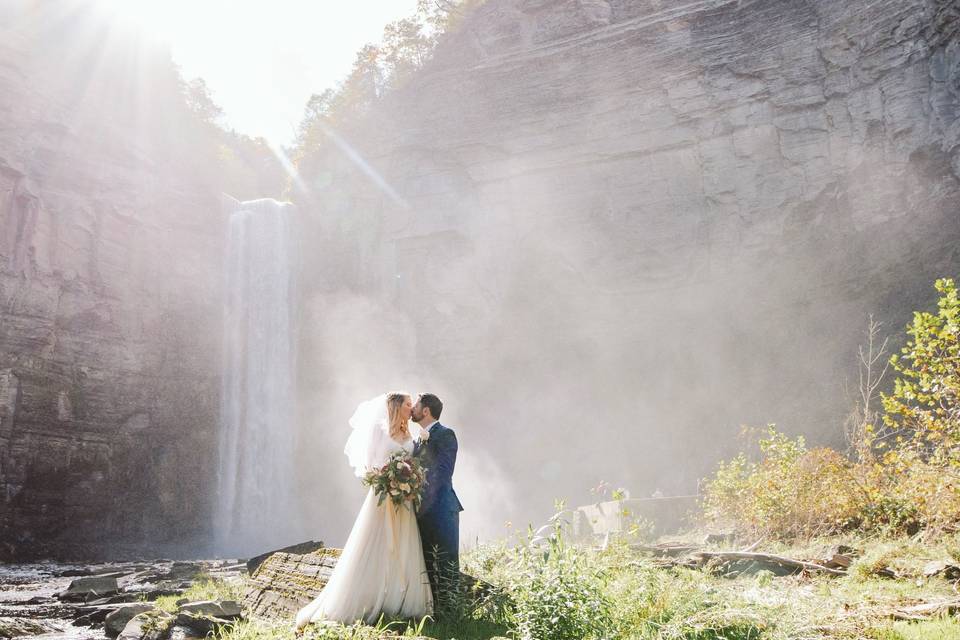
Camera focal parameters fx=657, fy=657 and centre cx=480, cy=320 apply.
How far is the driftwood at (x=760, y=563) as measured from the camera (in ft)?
23.5

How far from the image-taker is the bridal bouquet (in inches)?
223

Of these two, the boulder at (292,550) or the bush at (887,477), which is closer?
the bush at (887,477)

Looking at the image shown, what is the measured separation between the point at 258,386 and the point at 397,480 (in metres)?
20.2

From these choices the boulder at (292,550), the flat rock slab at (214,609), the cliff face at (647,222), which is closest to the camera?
the flat rock slab at (214,609)

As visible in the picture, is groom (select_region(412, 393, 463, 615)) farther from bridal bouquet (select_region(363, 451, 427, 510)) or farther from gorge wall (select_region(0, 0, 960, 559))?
gorge wall (select_region(0, 0, 960, 559))

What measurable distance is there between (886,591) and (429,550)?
161 inches

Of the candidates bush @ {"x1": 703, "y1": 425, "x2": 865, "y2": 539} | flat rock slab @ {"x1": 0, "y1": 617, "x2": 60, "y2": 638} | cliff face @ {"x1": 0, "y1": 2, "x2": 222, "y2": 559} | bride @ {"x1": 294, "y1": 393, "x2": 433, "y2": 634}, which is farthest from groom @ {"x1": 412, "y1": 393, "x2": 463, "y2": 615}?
cliff face @ {"x1": 0, "y1": 2, "x2": 222, "y2": 559}

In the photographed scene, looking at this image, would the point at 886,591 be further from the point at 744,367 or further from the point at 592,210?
the point at 592,210

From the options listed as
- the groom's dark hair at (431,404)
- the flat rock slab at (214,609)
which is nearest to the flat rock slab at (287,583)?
the flat rock slab at (214,609)

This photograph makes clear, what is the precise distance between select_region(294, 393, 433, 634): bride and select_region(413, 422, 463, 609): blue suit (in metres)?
0.14

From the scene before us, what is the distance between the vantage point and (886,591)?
5828 mm

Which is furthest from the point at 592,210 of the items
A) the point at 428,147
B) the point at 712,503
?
the point at 712,503

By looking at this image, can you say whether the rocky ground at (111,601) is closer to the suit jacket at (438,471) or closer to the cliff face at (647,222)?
the suit jacket at (438,471)

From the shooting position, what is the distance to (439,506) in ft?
20.0
